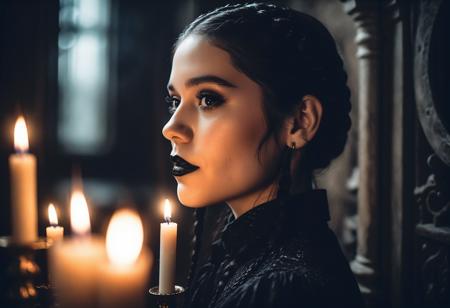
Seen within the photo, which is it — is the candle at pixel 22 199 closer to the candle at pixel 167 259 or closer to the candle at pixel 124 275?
the candle at pixel 124 275

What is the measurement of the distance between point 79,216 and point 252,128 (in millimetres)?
918

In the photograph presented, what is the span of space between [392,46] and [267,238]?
4.75 ft

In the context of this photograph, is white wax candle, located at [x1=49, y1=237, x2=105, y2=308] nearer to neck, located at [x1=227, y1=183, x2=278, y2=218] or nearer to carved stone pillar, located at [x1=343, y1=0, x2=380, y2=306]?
neck, located at [x1=227, y1=183, x2=278, y2=218]

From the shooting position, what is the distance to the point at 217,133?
1500 mm

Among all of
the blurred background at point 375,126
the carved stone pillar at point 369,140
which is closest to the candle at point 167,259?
the blurred background at point 375,126

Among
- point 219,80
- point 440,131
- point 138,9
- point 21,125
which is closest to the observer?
point 21,125

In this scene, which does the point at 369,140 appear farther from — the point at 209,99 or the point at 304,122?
the point at 209,99

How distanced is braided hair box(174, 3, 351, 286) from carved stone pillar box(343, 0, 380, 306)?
831 millimetres

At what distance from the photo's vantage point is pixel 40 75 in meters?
2.42

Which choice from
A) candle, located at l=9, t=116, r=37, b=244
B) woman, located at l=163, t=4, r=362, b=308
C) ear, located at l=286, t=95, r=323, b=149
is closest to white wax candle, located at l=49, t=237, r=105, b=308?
candle, located at l=9, t=116, r=37, b=244

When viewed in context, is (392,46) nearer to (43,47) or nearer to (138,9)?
(43,47)

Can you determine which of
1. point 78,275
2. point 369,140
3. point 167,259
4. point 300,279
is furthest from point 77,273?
point 369,140

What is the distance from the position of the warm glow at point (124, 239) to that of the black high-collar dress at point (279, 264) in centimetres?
58

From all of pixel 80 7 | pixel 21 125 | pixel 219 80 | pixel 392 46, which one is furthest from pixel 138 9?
pixel 21 125
